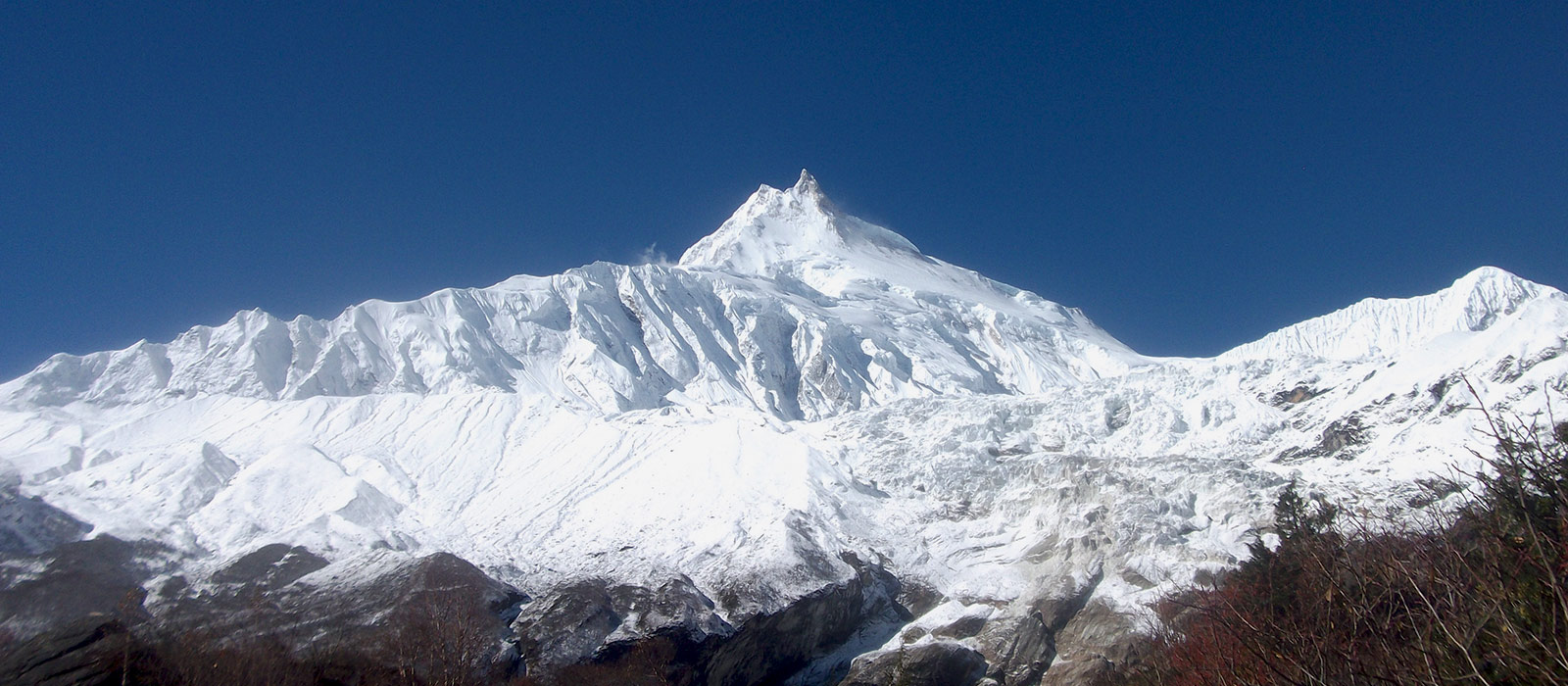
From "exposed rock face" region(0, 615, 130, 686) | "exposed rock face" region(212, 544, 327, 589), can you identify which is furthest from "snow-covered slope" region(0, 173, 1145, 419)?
"exposed rock face" region(0, 615, 130, 686)

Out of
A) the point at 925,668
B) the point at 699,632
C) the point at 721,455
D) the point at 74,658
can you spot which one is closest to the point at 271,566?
the point at 699,632

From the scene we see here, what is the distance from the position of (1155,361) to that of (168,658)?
138 meters

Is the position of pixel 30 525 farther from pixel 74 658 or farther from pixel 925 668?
pixel 925 668

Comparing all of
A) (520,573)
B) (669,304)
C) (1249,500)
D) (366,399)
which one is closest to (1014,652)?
(1249,500)

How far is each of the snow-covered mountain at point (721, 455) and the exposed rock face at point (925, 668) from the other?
6.78 ft

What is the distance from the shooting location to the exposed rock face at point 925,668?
51.2m

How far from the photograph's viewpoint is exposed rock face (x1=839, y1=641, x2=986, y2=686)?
168 ft

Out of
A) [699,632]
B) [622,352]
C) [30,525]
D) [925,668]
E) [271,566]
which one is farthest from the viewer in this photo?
[622,352]


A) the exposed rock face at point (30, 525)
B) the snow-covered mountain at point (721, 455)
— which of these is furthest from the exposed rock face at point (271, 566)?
the exposed rock face at point (30, 525)

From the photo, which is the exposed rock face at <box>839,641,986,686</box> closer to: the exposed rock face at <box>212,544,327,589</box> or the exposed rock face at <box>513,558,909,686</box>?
the exposed rock face at <box>513,558,909,686</box>

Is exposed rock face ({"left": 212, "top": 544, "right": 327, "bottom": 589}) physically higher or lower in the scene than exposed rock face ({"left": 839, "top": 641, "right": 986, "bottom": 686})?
higher

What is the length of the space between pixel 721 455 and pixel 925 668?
32565 millimetres

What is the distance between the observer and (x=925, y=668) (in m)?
51.8

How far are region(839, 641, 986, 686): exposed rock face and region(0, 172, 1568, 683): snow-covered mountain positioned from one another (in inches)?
81.3
